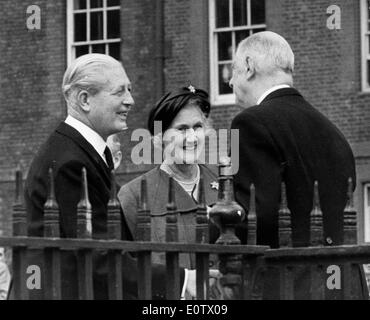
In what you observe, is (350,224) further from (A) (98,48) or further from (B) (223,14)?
(A) (98,48)

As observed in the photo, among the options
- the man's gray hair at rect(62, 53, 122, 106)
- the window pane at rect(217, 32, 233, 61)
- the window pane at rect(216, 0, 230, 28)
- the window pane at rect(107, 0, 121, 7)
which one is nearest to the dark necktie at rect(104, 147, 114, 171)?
the man's gray hair at rect(62, 53, 122, 106)

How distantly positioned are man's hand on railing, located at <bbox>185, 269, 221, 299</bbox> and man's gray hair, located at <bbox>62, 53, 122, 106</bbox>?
0.94 meters

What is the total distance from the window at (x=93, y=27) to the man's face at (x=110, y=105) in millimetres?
16990

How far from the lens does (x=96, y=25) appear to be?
24.3m

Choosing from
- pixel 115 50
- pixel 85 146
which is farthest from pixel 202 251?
pixel 115 50

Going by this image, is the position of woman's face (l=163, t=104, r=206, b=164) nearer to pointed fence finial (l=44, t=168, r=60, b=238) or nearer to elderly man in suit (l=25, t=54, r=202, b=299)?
elderly man in suit (l=25, t=54, r=202, b=299)

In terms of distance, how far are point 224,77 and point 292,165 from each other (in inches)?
644

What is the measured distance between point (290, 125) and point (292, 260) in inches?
33.1

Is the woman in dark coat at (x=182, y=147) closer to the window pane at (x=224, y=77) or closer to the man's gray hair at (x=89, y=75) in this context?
the man's gray hair at (x=89, y=75)

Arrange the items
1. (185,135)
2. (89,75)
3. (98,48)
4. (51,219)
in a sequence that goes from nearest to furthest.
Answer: (51,219)
(89,75)
(185,135)
(98,48)

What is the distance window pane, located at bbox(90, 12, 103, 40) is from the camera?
79.5ft

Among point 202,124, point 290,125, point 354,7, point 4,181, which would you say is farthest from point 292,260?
point 4,181

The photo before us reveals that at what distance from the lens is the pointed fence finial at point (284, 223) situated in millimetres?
6242

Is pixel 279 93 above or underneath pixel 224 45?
underneath
